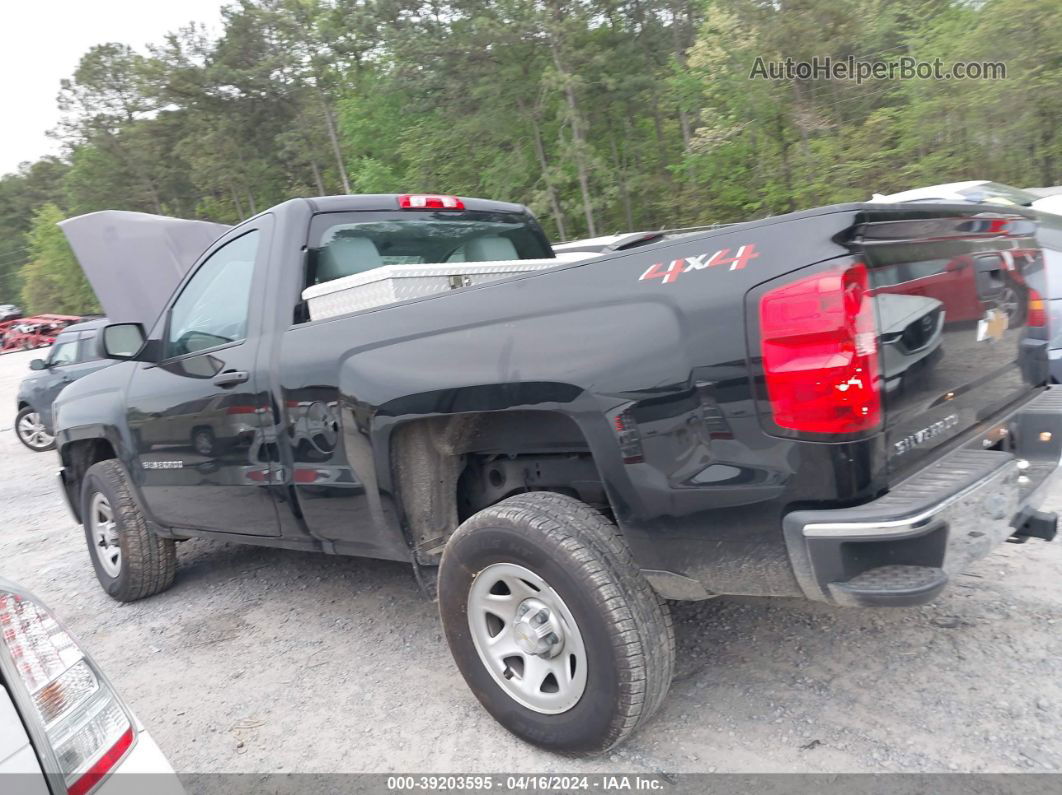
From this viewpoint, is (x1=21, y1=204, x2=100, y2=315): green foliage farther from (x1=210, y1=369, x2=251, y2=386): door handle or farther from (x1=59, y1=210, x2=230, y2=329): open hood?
(x1=210, y1=369, x2=251, y2=386): door handle

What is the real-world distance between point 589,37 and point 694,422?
2600cm

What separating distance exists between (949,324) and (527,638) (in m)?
1.67

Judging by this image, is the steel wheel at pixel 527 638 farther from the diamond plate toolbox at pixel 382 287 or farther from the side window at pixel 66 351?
the side window at pixel 66 351

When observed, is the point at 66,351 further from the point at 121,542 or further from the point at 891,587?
the point at 891,587

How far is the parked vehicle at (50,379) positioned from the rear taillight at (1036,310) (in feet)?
38.5

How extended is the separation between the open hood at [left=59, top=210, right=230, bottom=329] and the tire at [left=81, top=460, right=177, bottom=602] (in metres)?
5.78

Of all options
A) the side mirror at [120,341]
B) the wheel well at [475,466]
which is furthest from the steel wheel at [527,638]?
the side mirror at [120,341]

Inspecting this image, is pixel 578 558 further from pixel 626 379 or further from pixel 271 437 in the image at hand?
pixel 271 437

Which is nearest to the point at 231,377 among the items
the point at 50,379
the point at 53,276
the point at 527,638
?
the point at 527,638

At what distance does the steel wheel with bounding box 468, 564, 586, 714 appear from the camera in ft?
8.24

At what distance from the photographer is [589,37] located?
25.2 meters

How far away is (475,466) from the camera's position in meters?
3.16

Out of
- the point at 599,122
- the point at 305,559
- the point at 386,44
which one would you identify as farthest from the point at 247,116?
the point at 305,559

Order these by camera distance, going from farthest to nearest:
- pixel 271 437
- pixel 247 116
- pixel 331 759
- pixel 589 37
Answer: pixel 247 116 → pixel 589 37 → pixel 271 437 → pixel 331 759
